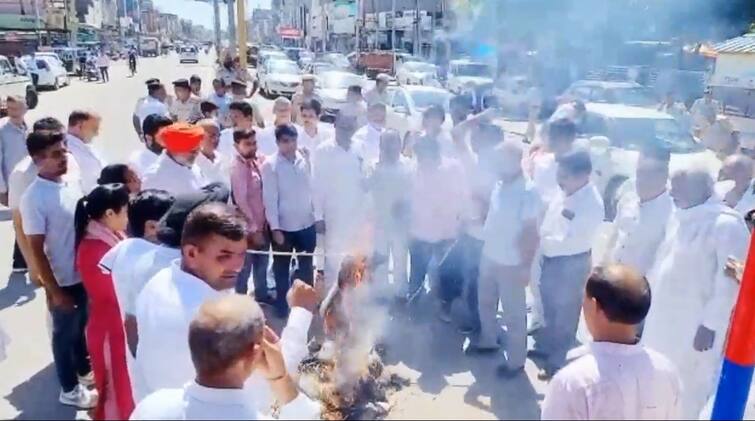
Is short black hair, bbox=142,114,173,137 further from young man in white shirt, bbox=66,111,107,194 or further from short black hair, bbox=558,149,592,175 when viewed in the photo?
short black hair, bbox=558,149,592,175

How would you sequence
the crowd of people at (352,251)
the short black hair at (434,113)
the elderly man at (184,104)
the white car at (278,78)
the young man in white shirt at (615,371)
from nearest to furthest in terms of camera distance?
1. the young man in white shirt at (615,371)
2. the crowd of people at (352,251)
3. the short black hair at (434,113)
4. the elderly man at (184,104)
5. the white car at (278,78)

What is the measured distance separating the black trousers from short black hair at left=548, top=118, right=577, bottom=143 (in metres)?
1.84

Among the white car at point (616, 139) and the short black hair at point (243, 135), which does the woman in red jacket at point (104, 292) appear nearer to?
the short black hair at point (243, 135)

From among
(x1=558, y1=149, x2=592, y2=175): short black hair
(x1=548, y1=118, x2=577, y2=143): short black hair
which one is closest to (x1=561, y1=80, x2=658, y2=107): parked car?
(x1=548, y1=118, x2=577, y2=143): short black hair

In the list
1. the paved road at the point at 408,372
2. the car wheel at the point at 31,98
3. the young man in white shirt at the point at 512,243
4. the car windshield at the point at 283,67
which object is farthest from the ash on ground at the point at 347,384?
the car windshield at the point at 283,67

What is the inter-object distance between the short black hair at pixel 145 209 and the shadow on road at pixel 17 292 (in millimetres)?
3020

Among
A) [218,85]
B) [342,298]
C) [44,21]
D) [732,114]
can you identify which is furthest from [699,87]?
[44,21]

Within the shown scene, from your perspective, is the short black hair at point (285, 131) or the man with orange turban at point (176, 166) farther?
the short black hair at point (285, 131)

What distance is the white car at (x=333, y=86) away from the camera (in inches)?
641

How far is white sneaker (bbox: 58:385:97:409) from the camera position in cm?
347

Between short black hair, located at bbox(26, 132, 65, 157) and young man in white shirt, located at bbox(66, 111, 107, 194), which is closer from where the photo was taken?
short black hair, located at bbox(26, 132, 65, 157)

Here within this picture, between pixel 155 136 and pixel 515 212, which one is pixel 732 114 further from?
pixel 155 136

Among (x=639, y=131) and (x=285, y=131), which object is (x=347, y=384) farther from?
(x=639, y=131)

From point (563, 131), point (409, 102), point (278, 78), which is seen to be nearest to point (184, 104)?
point (409, 102)
